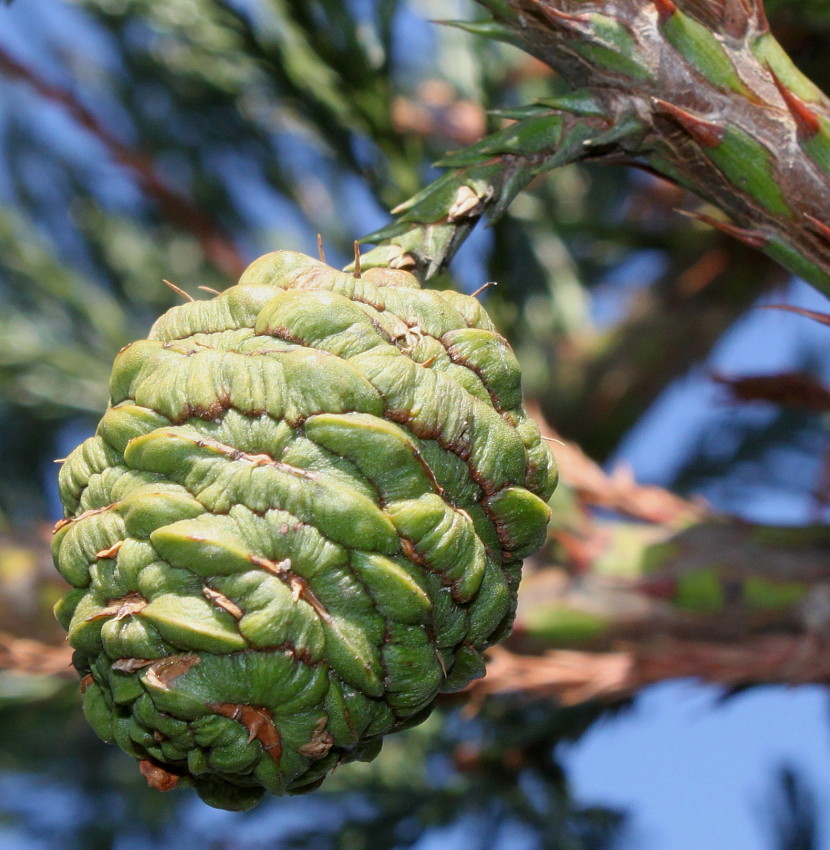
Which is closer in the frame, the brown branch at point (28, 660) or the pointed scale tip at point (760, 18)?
the pointed scale tip at point (760, 18)

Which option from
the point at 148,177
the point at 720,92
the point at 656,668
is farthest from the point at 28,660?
the point at 720,92

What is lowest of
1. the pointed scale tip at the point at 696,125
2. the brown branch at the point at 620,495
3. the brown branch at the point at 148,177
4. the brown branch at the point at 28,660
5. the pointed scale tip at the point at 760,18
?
the brown branch at the point at 28,660

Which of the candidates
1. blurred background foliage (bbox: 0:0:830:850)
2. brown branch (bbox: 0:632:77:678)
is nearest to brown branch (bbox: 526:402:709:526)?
blurred background foliage (bbox: 0:0:830:850)

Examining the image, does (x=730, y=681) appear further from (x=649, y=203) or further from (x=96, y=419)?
(x=96, y=419)

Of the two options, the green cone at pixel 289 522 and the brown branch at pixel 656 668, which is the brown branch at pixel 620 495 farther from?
the green cone at pixel 289 522

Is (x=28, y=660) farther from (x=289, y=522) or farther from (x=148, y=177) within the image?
(x=148, y=177)

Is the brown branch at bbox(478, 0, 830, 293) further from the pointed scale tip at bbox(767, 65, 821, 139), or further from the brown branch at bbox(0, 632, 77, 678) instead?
the brown branch at bbox(0, 632, 77, 678)

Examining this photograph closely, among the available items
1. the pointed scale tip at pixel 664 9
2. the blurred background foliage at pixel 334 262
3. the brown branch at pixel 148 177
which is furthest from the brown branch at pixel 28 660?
the pointed scale tip at pixel 664 9
